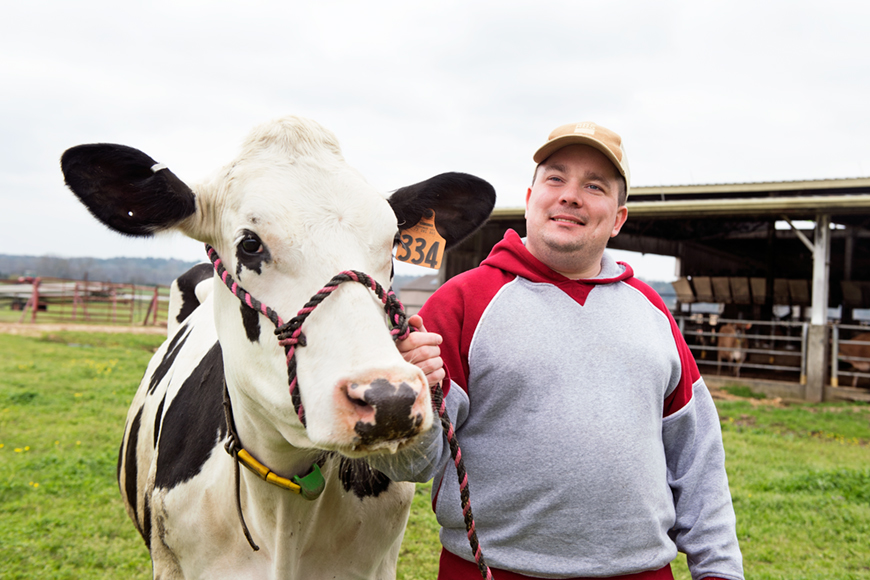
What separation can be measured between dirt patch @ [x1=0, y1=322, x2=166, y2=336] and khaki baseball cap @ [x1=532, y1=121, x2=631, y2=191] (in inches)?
723

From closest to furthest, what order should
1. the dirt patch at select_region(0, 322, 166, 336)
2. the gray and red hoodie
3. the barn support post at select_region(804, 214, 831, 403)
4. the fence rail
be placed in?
the gray and red hoodie, the barn support post at select_region(804, 214, 831, 403), the dirt patch at select_region(0, 322, 166, 336), the fence rail

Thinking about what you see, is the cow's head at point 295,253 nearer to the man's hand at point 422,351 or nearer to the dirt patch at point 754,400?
the man's hand at point 422,351

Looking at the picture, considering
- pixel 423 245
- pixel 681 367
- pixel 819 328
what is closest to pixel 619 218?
pixel 681 367

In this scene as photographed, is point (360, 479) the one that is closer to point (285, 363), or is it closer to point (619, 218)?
point (285, 363)

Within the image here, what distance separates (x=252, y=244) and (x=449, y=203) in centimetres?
84

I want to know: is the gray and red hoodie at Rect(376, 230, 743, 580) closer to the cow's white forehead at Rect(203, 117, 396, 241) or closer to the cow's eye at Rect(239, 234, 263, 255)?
the cow's white forehead at Rect(203, 117, 396, 241)

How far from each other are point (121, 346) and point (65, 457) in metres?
10.1

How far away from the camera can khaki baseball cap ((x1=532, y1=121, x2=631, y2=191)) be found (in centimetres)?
190

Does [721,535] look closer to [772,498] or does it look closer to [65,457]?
[772,498]

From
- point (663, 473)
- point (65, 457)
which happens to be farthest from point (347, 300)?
point (65, 457)

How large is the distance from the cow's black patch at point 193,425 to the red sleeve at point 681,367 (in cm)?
151

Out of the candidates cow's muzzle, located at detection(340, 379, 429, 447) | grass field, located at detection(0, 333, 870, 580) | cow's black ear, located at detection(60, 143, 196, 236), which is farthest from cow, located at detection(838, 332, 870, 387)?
cow's black ear, located at detection(60, 143, 196, 236)

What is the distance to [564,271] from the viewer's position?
1.99 m

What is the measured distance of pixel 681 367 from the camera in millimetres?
1932
